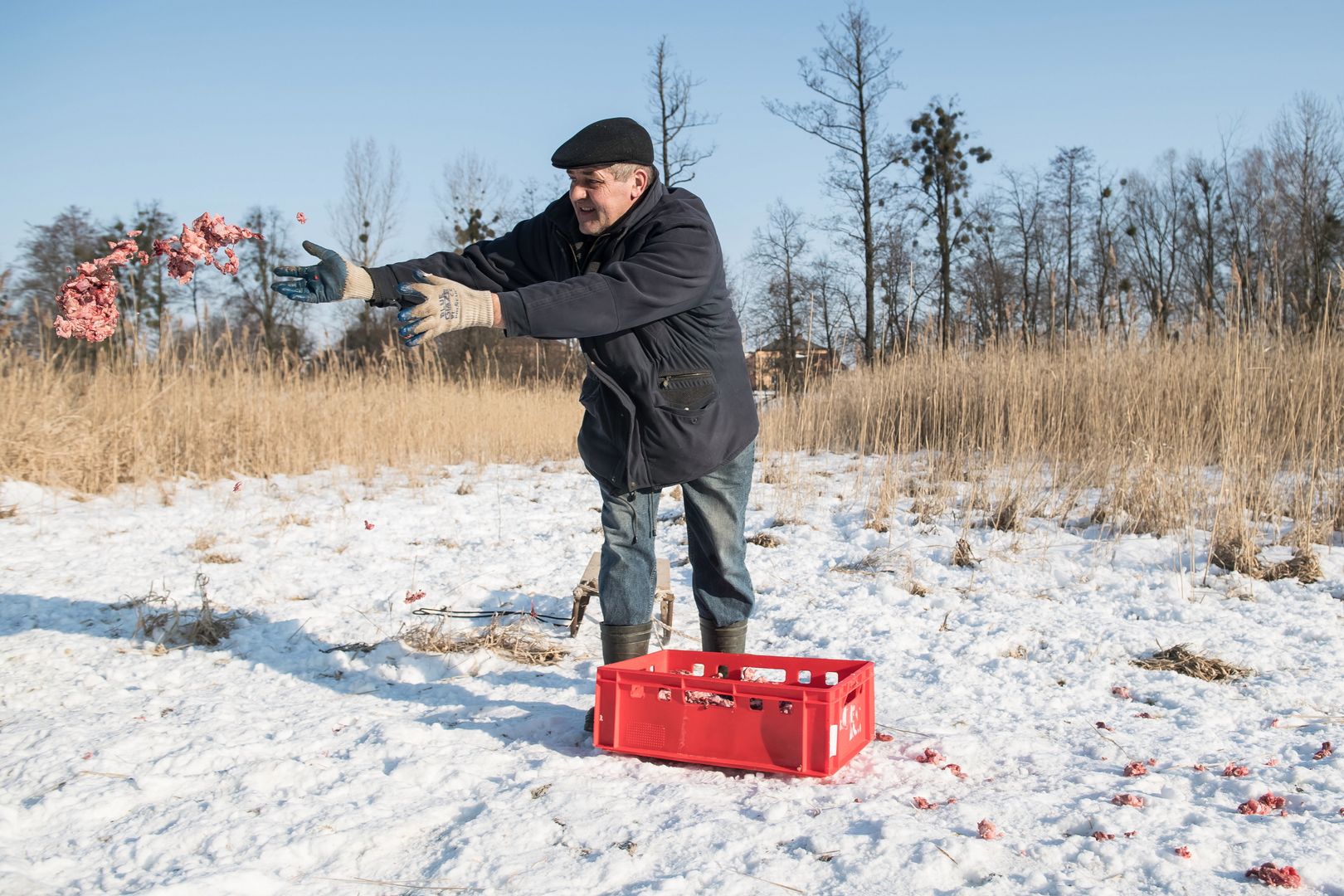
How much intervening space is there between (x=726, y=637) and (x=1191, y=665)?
5.56ft

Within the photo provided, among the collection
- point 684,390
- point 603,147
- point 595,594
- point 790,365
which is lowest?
point 595,594

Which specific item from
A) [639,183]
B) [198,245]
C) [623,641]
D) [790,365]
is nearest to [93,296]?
[198,245]

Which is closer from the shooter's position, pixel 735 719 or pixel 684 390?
pixel 735 719

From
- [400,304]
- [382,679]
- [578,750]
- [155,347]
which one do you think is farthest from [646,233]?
[155,347]

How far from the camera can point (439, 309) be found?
2.27 metres

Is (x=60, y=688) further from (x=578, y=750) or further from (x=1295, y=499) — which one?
(x=1295, y=499)

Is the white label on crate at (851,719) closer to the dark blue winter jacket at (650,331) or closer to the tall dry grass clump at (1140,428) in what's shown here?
the dark blue winter jacket at (650,331)

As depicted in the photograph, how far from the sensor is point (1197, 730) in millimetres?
2828

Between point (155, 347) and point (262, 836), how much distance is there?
25.4 feet

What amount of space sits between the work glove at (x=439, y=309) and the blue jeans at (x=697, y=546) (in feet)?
2.38

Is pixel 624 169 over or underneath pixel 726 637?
over

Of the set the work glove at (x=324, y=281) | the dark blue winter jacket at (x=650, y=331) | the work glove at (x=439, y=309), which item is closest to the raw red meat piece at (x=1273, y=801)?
the dark blue winter jacket at (x=650, y=331)

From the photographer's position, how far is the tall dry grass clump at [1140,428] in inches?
207

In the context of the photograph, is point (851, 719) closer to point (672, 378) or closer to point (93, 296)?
point (672, 378)
